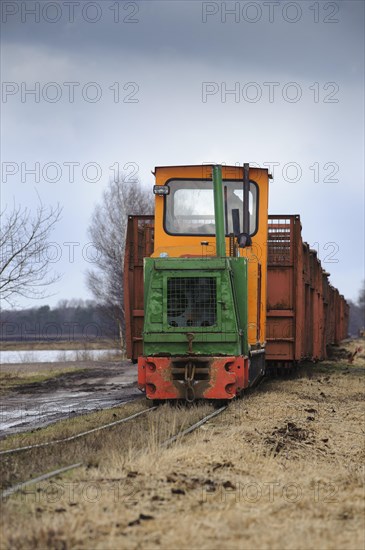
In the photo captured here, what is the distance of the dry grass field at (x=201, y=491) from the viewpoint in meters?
5.11

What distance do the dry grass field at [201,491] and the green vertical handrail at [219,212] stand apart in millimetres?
2700

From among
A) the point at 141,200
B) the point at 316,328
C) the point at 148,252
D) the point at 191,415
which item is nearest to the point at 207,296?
the point at 191,415

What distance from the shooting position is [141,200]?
4703cm

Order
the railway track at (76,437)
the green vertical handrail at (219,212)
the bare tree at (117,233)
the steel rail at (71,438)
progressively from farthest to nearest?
1. the bare tree at (117,233)
2. the green vertical handrail at (219,212)
3. the steel rail at (71,438)
4. the railway track at (76,437)

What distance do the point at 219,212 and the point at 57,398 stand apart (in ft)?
24.3

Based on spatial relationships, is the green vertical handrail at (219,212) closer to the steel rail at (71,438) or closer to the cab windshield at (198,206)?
the cab windshield at (198,206)

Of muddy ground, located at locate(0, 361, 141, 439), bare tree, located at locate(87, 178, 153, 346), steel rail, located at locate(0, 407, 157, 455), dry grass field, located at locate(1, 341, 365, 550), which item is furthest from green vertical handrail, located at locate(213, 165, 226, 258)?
bare tree, located at locate(87, 178, 153, 346)

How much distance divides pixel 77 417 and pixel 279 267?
5.09 metres

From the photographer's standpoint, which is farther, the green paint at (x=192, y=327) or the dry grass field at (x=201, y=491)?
the green paint at (x=192, y=327)

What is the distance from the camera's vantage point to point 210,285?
12.2 m

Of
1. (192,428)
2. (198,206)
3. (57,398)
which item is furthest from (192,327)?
(57,398)

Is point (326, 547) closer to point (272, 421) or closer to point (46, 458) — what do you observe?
point (46, 458)

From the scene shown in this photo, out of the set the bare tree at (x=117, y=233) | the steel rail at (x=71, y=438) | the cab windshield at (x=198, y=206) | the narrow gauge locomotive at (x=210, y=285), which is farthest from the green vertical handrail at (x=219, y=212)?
the bare tree at (x=117, y=233)

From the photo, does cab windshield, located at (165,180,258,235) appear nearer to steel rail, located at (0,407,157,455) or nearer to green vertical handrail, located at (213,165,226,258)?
green vertical handrail, located at (213,165,226,258)
